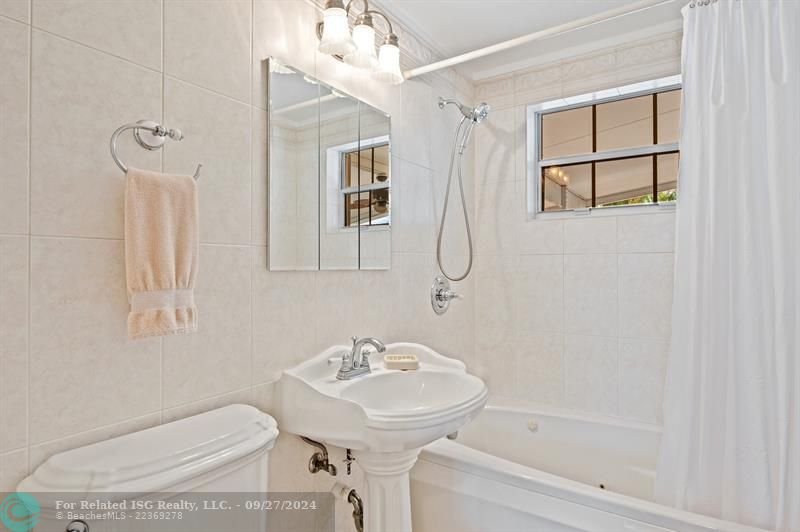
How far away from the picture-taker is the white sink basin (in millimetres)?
1253

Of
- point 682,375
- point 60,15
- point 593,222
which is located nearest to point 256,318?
point 60,15

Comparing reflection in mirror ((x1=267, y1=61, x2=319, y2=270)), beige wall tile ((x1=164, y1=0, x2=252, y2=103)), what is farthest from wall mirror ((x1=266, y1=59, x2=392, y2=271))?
beige wall tile ((x1=164, y1=0, x2=252, y2=103))

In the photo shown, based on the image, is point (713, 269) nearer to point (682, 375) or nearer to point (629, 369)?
point (682, 375)

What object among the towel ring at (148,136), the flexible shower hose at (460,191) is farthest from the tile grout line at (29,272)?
the flexible shower hose at (460,191)

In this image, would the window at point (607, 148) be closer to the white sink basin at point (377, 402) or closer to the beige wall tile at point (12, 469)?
the white sink basin at point (377, 402)

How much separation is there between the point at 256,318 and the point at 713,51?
Result: 1753 mm

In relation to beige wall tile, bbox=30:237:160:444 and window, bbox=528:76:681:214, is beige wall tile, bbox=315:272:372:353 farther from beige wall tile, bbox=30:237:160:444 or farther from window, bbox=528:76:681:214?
window, bbox=528:76:681:214

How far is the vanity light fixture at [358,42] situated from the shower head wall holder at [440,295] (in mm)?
983

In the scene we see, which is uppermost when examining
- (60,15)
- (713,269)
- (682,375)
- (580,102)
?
(580,102)

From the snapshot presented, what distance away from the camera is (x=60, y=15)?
3.19 ft

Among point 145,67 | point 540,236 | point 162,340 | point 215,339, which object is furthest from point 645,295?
point 145,67

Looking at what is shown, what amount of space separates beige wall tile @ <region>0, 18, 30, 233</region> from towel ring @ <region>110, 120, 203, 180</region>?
156 millimetres

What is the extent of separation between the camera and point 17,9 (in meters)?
0.91

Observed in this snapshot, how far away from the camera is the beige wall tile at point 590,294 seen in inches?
90.4
